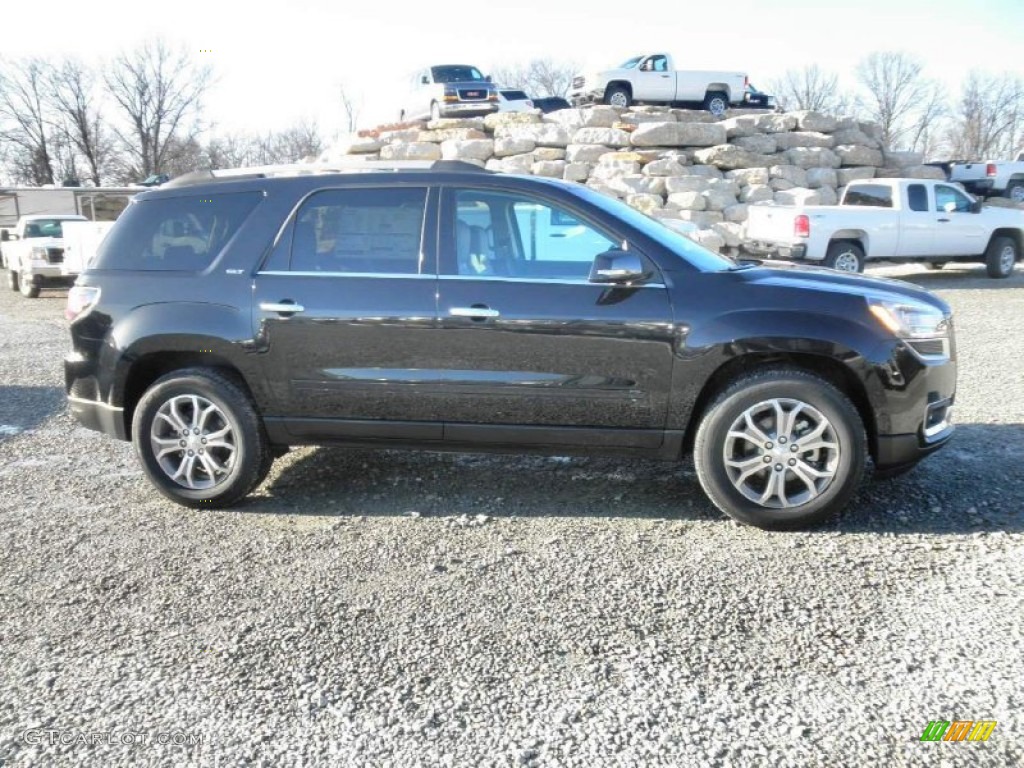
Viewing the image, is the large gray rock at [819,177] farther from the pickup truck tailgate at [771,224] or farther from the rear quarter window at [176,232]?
the rear quarter window at [176,232]

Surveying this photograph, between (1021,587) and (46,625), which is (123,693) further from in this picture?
(1021,587)

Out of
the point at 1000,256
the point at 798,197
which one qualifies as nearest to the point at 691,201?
the point at 798,197

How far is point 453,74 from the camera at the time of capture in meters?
27.6

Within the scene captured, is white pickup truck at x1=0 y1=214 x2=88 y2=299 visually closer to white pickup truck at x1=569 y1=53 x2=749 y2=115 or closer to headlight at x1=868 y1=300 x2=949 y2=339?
white pickup truck at x1=569 y1=53 x2=749 y2=115

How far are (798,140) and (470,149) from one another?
934 cm

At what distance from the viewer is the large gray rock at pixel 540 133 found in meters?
24.0

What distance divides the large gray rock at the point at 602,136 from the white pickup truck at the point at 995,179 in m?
11.3

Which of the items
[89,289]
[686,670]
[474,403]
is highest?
[89,289]

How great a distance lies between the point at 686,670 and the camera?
9.77 feet

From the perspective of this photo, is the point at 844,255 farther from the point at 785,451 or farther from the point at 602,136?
the point at 785,451

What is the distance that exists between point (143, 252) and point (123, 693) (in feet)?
9.06

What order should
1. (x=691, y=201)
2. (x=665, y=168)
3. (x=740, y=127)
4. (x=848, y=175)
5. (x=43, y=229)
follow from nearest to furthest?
(x=43, y=229) < (x=691, y=201) < (x=665, y=168) < (x=848, y=175) < (x=740, y=127)

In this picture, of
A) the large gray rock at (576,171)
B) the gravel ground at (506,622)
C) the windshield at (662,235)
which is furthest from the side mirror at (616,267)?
the large gray rock at (576,171)

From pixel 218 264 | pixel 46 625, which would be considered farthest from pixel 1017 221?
pixel 46 625
